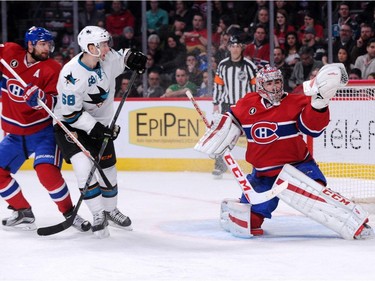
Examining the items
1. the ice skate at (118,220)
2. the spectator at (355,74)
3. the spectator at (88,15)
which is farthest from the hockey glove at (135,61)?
the spectator at (88,15)

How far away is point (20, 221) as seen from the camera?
516 centimetres

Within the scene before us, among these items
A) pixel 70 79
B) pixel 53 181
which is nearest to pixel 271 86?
pixel 70 79

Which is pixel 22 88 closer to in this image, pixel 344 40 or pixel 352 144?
pixel 352 144

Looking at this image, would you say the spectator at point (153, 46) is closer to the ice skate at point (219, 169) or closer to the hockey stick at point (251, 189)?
the ice skate at point (219, 169)

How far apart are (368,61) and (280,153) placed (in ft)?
9.53

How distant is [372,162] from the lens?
5637 mm

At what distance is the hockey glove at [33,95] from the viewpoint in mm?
4871

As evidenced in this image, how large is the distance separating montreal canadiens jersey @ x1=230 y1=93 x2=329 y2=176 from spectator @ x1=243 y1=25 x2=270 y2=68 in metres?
3.04

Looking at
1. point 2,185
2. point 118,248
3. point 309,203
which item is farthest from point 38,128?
point 309,203

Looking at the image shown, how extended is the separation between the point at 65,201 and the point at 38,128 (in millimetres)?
404

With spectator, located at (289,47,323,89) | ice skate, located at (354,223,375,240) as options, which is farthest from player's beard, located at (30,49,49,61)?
spectator, located at (289,47,323,89)

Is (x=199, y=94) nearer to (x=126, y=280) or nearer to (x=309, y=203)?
(x=309, y=203)

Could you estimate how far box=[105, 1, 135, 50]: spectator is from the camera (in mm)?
8547

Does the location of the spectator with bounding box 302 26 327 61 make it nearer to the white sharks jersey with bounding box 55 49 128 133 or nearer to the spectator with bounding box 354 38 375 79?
the spectator with bounding box 354 38 375 79
